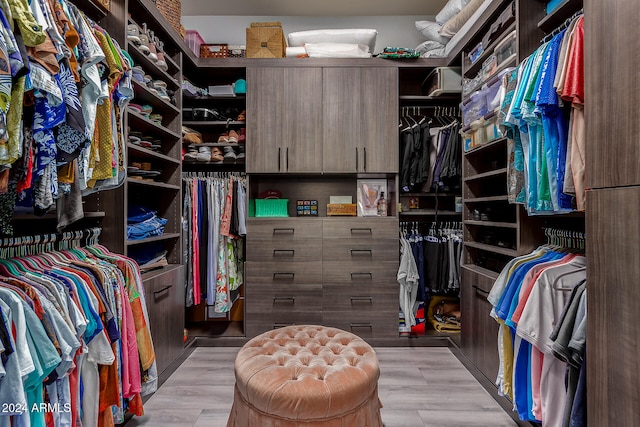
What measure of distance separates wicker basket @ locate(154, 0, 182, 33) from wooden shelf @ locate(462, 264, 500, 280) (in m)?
2.70

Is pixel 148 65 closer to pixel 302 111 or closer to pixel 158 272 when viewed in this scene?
pixel 302 111

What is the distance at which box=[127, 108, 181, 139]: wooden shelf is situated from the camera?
6.46 ft

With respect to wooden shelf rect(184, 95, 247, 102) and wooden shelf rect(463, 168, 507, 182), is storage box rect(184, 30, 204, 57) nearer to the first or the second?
wooden shelf rect(184, 95, 247, 102)

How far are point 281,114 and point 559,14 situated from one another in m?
1.87

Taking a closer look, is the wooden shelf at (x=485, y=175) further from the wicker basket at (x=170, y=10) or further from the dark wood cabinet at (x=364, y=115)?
the wicker basket at (x=170, y=10)

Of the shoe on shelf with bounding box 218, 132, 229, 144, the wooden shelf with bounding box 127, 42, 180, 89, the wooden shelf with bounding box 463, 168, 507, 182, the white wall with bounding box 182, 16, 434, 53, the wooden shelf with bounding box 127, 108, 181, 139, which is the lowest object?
the wooden shelf with bounding box 463, 168, 507, 182

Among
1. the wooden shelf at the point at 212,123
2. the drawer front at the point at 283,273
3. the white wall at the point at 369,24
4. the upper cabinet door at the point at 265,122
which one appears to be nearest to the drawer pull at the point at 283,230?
the drawer front at the point at 283,273

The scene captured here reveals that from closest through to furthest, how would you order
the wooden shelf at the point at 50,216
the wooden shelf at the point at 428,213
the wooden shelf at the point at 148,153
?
the wooden shelf at the point at 50,216 → the wooden shelf at the point at 148,153 → the wooden shelf at the point at 428,213

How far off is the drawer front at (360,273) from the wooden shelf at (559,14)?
5.82 ft

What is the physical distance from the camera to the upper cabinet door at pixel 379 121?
111 inches

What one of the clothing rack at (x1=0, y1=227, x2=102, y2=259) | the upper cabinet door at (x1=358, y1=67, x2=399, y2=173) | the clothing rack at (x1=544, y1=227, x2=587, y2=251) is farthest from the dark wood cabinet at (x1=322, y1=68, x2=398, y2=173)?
the clothing rack at (x1=0, y1=227, x2=102, y2=259)

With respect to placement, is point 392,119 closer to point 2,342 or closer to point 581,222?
point 581,222

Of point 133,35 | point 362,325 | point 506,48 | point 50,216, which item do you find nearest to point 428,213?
point 362,325

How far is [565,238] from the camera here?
65.1 inches
